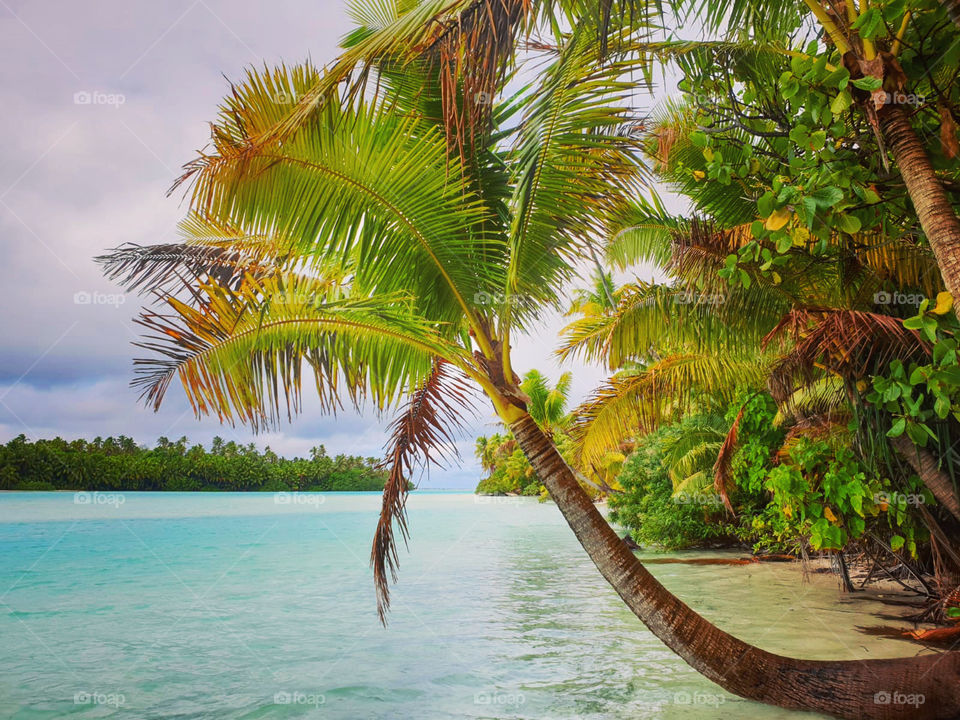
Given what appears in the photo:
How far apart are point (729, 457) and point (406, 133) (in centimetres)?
631

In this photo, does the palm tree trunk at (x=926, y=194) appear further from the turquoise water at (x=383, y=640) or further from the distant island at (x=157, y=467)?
the distant island at (x=157, y=467)

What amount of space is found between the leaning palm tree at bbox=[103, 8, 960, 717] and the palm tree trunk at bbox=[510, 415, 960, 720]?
0.01 metres

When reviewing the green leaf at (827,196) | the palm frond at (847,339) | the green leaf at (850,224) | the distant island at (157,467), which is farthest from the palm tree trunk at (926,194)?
the distant island at (157,467)

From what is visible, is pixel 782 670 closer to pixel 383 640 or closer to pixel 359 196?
pixel 359 196

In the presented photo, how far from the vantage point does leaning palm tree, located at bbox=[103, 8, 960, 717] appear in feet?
13.6

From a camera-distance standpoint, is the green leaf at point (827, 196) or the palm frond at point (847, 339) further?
the palm frond at point (847, 339)

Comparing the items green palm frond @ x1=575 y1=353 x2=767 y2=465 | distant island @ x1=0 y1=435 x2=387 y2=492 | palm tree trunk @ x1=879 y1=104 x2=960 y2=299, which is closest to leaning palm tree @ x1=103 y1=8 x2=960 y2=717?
palm tree trunk @ x1=879 y1=104 x2=960 y2=299

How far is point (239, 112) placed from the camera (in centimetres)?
419

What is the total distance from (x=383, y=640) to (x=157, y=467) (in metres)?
59.2

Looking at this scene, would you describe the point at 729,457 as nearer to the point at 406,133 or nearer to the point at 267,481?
the point at 406,133

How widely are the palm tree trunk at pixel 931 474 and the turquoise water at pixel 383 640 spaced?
1.92m

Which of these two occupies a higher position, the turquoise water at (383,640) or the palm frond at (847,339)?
the palm frond at (847,339)

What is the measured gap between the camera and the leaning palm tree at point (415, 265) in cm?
415

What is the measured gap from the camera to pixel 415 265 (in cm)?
495
